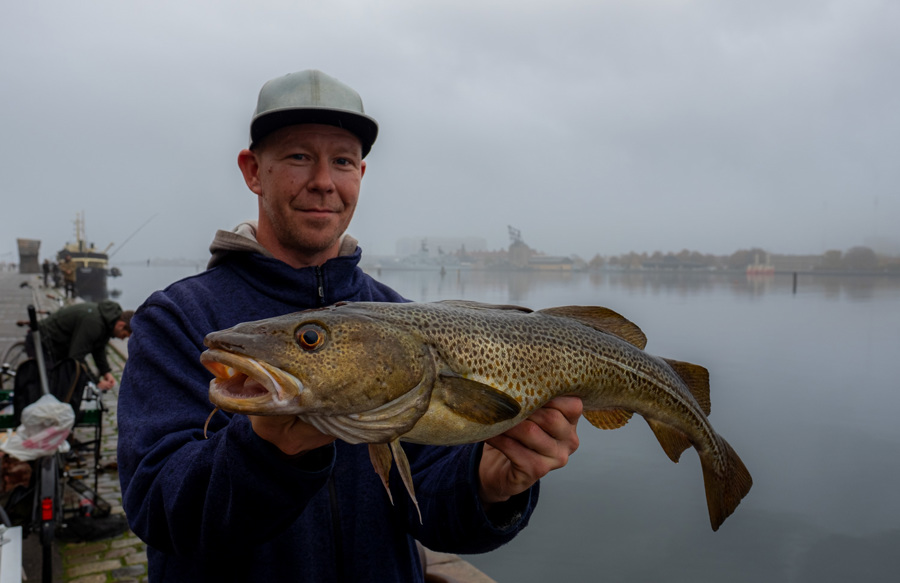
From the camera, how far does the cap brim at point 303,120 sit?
8.59 feet

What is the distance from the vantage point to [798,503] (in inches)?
571

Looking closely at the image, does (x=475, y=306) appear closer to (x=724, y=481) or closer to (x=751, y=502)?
(x=724, y=481)

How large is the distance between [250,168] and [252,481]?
1.63 meters

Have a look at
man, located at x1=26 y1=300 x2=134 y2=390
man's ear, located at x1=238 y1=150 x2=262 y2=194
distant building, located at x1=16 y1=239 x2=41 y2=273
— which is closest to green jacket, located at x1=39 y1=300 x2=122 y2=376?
man, located at x1=26 y1=300 x2=134 y2=390

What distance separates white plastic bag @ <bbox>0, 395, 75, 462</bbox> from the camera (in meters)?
5.43

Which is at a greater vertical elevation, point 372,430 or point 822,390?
point 372,430

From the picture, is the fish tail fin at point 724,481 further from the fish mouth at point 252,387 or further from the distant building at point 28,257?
the distant building at point 28,257

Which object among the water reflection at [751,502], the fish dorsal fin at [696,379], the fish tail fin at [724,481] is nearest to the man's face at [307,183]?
the fish dorsal fin at [696,379]

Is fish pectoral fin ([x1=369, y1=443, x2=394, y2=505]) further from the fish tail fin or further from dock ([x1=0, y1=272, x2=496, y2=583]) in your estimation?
dock ([x1=0, y1=272, x2=496, y2=583])

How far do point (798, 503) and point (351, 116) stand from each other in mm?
15720

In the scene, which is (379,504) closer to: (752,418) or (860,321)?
(752,418)

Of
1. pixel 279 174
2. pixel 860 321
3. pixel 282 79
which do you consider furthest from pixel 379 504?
pixel 860 321

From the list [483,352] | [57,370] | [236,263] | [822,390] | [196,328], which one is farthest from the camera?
[822,390]

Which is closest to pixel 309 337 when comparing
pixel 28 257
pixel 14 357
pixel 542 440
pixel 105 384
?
pixel 542 440
